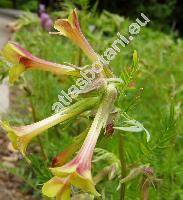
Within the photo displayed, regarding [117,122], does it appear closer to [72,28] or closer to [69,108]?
[69,108]

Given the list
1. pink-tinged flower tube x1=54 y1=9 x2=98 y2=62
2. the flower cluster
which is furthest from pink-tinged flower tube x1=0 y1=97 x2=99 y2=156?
pink-tinged flower tube x1=54 y1=9 x2=98 y2=62

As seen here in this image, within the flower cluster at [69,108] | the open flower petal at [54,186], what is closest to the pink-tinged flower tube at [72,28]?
the flower cluster at [69,108]

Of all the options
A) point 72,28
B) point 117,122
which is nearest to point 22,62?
point 72,28

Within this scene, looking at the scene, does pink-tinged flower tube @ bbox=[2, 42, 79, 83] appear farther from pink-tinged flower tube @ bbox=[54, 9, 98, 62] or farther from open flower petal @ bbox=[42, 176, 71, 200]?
open flower petal @ bbox=[42, 176, 71, 200]

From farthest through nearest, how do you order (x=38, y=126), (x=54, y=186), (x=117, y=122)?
(x=117, y=122) → (x=38, y=126) → (x=54, y=186)

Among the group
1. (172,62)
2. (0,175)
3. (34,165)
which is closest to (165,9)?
(172,62)

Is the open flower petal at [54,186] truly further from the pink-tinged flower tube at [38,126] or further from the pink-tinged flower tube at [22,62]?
the pink-tinged flower tube at [22,62]

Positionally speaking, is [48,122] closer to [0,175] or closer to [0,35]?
[0,175]
